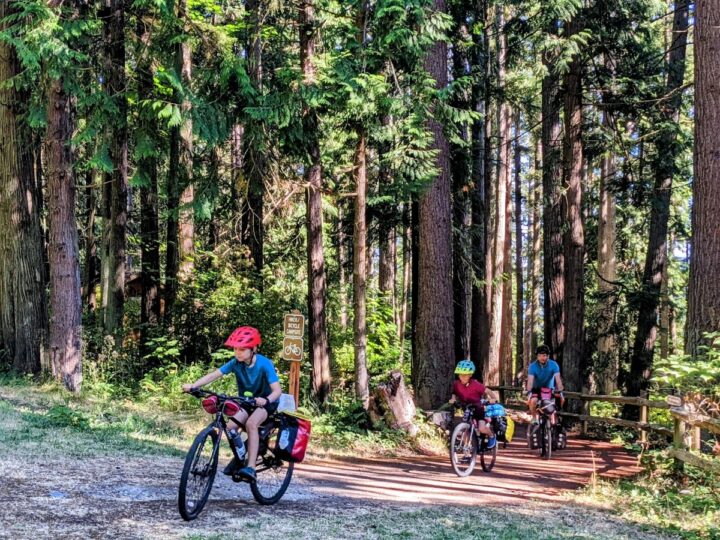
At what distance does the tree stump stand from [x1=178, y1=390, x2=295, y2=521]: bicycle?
510 cm

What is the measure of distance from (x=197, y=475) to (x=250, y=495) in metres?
1.45

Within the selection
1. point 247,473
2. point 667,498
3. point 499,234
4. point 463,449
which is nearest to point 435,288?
point 463,449

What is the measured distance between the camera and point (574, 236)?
17281 millimetres

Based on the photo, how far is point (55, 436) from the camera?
9398 mm

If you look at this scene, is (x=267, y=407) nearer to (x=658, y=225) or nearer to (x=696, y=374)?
(x=696, y=374)

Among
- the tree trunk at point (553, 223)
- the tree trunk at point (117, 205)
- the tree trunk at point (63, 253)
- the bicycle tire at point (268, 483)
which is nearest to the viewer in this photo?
the bicycle tire at point (268, 483)

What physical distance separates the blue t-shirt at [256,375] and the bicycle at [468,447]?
14.5 ft

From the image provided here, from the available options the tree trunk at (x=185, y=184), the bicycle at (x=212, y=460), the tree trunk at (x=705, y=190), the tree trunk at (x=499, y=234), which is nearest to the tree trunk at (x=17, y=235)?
the tree trunk at (x=185, y=184)

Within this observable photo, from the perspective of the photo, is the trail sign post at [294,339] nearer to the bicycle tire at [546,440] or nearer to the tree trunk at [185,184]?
the bicycle tire at [546,440]

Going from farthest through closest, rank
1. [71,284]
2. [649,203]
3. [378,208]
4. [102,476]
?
1. [649,203]
2. [378,208]
3. [71,284]
4. [102,476]

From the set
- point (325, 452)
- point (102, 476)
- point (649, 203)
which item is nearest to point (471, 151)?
point (649, 203)

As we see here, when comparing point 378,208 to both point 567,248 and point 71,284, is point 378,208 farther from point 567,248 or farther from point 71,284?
point 71,284

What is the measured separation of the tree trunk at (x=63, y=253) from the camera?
13.3 meters

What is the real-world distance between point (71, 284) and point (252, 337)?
27.9 ft
